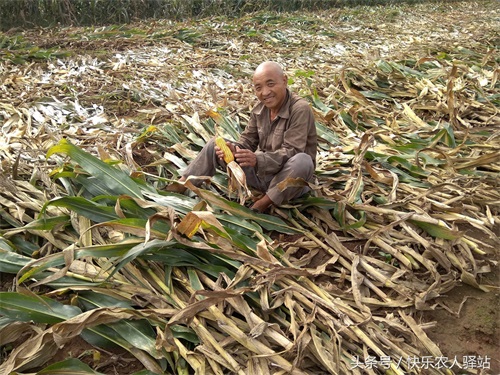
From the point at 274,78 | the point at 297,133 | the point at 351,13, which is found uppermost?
the point at 274,78

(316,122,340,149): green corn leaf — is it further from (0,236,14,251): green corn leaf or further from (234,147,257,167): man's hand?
(0,236,14,251): green corn leaf

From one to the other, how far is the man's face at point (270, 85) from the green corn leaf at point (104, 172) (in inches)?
29.6

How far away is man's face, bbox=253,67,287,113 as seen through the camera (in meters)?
2.18

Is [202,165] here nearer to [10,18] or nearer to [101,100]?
[101,100]

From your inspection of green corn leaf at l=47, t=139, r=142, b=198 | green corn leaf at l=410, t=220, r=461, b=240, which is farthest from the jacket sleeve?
green corn leaf at l=410, t=220, r=461, b=240

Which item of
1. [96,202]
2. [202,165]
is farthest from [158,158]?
[96,202]

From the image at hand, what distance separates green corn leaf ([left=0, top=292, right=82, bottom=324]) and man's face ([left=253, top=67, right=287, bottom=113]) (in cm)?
129

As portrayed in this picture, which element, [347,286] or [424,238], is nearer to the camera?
[347,286]

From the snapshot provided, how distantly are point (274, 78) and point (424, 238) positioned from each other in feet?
3.40

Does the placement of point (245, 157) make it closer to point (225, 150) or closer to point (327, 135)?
point (225, 150)

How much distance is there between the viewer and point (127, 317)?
5.23 feet

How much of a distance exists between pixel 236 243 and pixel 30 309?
2.63 ft

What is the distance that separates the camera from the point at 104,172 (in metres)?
2.17

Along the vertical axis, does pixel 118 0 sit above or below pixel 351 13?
above
